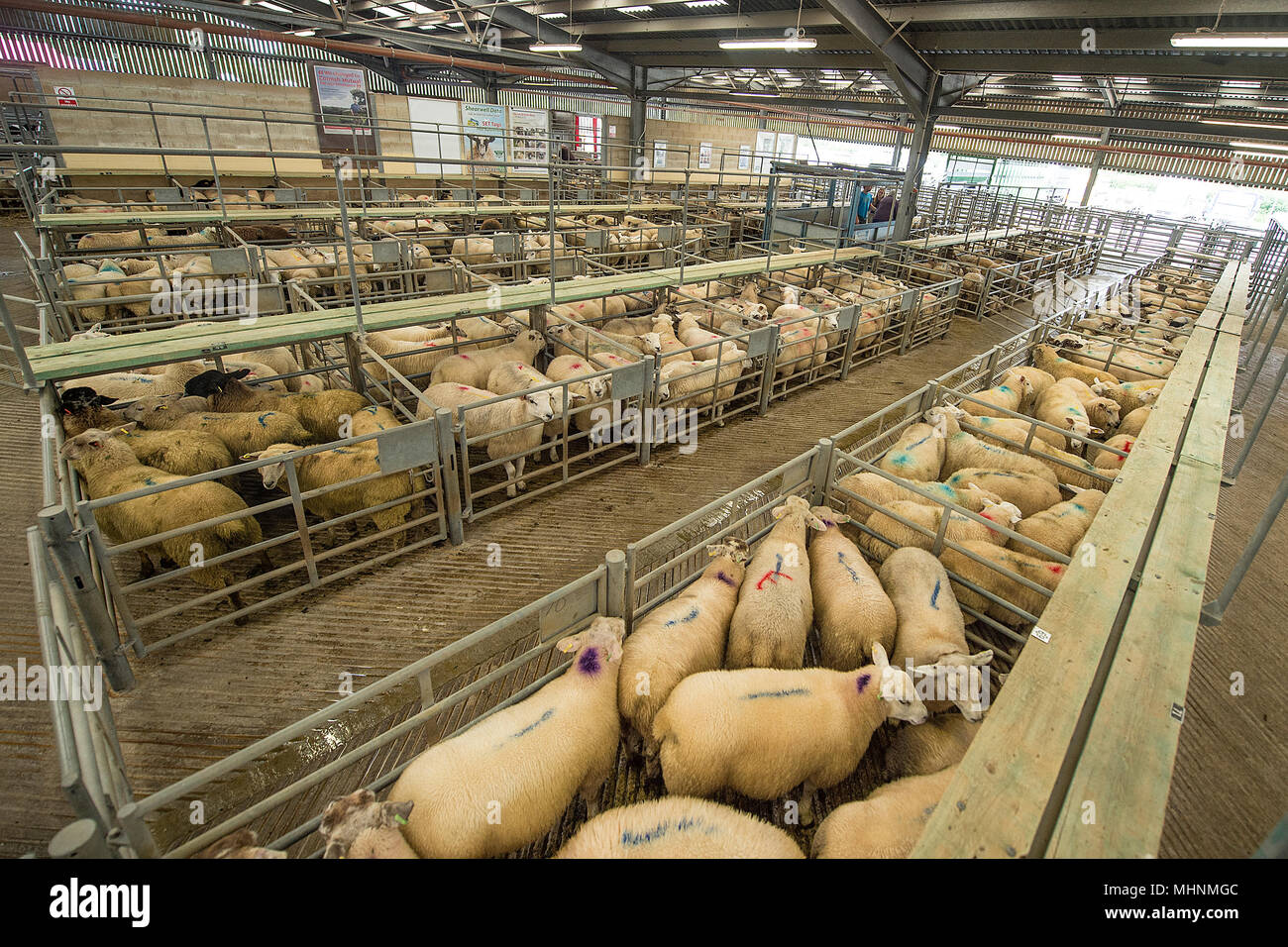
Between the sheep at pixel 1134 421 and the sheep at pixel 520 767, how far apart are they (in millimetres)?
7410

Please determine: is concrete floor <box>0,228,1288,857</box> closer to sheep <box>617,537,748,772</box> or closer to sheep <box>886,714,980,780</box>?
sheep <box>886,714,980,780</box>

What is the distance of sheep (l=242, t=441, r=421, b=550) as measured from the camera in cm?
505

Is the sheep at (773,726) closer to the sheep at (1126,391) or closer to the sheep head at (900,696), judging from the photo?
the sheep head at (900,696)

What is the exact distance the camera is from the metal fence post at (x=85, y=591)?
3176 mm

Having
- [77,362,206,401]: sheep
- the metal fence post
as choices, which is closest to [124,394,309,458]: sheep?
[77,362,206,401]: sheep

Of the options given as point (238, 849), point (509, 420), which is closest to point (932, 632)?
point (238, 849)

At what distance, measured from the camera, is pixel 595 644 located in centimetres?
343

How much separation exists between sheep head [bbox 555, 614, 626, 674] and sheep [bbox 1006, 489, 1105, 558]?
3.35 metres

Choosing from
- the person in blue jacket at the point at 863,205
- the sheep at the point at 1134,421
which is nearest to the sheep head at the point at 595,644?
the sheep at the point at 1134,421

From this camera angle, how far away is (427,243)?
12969mm

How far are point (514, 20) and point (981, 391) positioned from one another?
16.7 m

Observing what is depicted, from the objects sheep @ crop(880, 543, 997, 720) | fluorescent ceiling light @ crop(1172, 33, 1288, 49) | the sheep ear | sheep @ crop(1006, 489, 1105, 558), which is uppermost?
fluorescent ceiling light @ crop(1172, 33, 1288, 49)

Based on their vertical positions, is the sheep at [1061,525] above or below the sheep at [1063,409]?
below

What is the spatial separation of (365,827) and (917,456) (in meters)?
5.57
